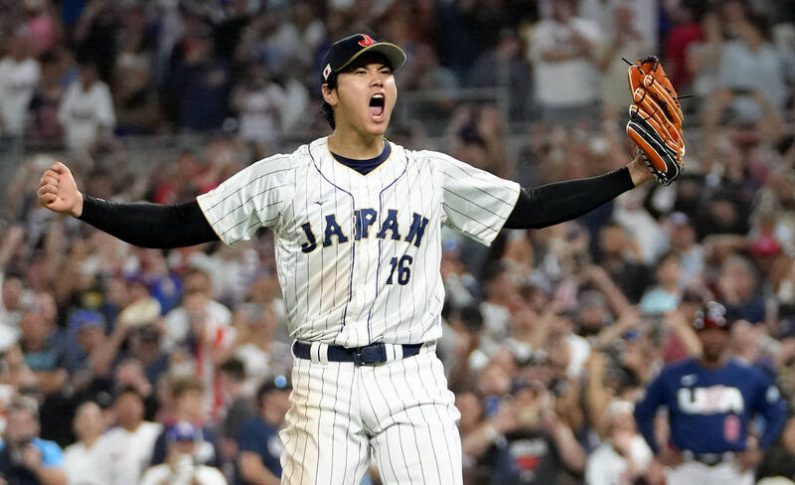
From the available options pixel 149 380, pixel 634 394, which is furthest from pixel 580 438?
pixel 149 380

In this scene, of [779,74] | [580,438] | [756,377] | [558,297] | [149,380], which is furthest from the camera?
[779,74]

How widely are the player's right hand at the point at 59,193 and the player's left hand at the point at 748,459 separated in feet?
15.4

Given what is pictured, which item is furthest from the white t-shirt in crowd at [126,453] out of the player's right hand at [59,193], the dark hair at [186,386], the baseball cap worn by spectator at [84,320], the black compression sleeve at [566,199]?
the black compression sleeve at [566,199]

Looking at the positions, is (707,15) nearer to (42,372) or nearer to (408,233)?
(42,372)

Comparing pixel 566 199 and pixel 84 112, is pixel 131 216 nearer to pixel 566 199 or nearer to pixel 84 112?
pixel 566 199

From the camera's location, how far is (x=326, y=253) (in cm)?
497

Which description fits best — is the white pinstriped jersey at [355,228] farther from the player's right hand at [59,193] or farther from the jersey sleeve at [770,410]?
the jersey sleeve at [770,410]

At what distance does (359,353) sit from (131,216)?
2.83ft

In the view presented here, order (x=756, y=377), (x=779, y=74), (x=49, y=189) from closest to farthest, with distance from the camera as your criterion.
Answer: (x=49, y=189) → (x=756, y=377) → (x=779, y=74)

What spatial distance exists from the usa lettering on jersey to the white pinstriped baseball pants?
3732 millimetres

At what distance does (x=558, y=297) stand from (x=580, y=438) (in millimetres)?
1892

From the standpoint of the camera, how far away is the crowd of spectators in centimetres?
898

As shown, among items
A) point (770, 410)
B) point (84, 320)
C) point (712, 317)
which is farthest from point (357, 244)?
point (84, 320)

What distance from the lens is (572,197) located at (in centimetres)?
514
